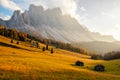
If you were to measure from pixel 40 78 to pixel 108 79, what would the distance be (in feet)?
58.8

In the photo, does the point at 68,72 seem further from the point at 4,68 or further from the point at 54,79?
the point at 4,68

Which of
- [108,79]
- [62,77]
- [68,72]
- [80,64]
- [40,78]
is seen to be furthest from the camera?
[80,64]

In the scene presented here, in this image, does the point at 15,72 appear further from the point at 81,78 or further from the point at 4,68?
the point at 81,78

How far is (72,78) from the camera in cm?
4891

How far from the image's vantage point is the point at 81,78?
50.1 metres

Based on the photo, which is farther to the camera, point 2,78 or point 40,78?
point 40,78

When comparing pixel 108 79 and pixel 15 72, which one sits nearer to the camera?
pixel 15 72

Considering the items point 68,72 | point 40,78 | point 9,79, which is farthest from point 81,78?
point 9,79

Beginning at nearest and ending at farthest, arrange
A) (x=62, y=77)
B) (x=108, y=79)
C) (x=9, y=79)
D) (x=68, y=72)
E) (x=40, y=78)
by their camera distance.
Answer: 1. (x=9, y=79)
2. (x=40, y=78)
3. (x=62, y=77)
4. (x=108, y=79)
5. (x=68, y=72)

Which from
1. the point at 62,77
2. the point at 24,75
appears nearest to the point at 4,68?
the point at 24,75

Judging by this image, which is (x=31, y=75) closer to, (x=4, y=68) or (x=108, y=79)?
(x=4, y=68)

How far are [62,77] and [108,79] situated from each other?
12258 mm

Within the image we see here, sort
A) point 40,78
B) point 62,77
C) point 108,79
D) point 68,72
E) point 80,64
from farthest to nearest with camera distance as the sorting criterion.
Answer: point 80,64 → point 68,72 → point 108,79 → point 62,77 → point 40,78

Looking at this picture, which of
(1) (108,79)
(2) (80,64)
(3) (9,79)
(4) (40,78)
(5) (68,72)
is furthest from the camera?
(2) (80,64)
